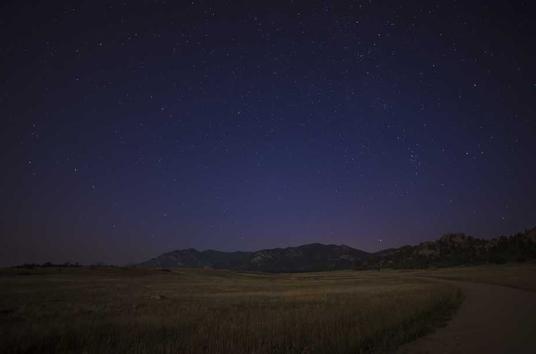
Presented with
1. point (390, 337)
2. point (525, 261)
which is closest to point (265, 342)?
point (390, 337)

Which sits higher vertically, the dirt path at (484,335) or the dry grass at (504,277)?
the dirt path at (484,335)

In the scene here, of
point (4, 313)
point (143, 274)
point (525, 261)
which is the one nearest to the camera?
point (4, 313)

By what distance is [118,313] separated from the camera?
20062mm

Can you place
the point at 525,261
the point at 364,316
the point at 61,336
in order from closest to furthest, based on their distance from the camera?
the point at 61,336 < the point at 364,316 < the point at 525,261

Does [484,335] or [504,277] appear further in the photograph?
[504,277]

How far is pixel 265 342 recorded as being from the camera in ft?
39.0

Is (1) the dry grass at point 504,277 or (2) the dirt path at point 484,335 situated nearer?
(2) the dirt path at point 484,335

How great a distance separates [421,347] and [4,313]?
745 inches

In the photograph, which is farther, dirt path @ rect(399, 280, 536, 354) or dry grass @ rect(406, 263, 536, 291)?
dry grass @ rect(406, 263, 536, 291)

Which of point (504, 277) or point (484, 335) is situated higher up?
point (484, 335)

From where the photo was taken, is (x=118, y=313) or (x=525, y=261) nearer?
(x=118, y=313)

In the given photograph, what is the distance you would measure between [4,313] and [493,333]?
830 inches

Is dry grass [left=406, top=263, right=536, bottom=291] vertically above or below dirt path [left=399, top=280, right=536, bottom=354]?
below

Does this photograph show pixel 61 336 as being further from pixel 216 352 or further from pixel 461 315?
pixel 461 315
